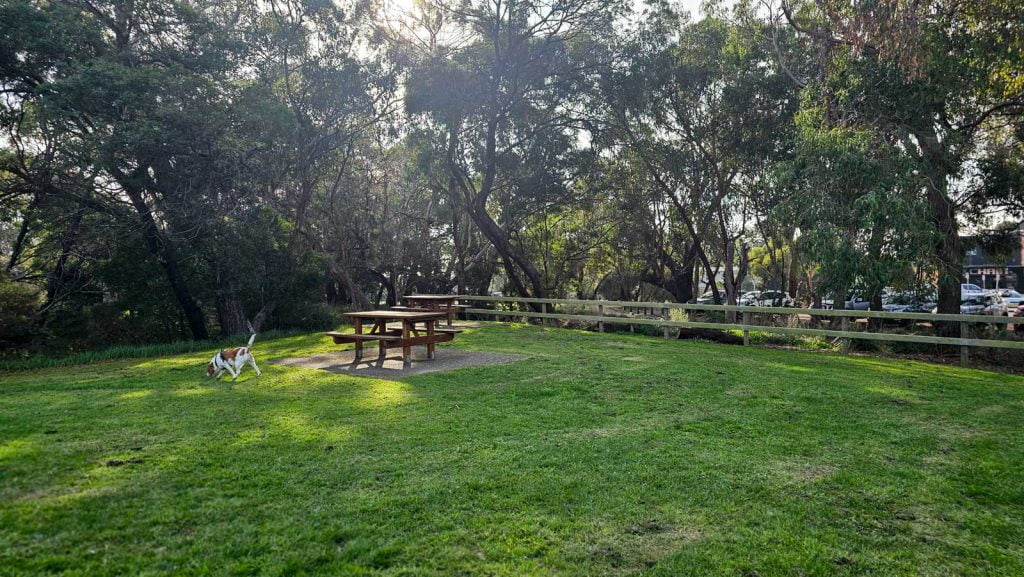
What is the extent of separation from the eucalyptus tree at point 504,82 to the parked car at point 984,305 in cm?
1546

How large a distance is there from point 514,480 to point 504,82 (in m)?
14.7

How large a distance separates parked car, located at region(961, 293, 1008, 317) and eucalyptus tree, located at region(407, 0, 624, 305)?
50.7 ft

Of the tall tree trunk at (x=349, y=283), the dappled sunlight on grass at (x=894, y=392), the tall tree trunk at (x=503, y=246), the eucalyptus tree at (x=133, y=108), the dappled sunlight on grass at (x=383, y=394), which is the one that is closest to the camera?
the dappled sunlight on grass at (x=383, y=394)

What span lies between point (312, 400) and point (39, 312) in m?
11.2

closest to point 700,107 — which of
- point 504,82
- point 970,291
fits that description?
point 504,82

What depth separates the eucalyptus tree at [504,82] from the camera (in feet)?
52.6

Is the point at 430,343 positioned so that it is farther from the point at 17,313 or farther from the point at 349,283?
the point at 349,283

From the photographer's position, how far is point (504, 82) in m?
16.5

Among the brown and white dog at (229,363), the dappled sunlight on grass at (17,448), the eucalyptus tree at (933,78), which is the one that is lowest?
the dappled sunlight on grass at (17,448)

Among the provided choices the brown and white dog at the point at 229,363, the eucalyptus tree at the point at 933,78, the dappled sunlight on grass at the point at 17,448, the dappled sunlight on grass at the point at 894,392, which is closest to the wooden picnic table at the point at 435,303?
the brown and white dog at the point at 229,363

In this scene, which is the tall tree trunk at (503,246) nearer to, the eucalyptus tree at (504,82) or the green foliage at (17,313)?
the eucalyptus tree at (504,82)

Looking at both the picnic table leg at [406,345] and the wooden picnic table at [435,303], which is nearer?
the picnic table leg at [406,345]

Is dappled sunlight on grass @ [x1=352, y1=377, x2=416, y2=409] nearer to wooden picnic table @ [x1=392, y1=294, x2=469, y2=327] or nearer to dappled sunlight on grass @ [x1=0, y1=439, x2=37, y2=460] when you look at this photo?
dappled sunlight on grass @ [x1=0, y1=439, x2=37, y2=460]

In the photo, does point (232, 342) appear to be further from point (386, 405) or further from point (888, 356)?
point (888, 356)
